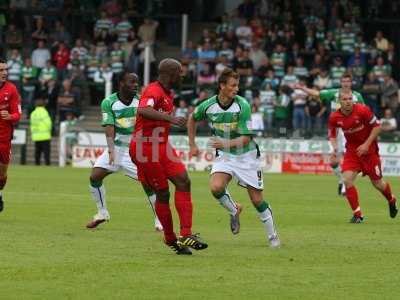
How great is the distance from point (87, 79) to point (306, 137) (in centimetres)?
915

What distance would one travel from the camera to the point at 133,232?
1700 centimetres

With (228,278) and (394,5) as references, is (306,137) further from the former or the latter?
(228,278)

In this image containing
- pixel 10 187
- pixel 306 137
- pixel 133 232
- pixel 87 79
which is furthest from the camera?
pixel 87 79

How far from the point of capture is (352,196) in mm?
19375

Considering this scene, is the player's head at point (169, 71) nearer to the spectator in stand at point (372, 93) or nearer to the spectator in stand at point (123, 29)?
the spectator in stand at point (372, 93)

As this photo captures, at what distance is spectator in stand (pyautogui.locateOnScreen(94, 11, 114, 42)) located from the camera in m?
43.4

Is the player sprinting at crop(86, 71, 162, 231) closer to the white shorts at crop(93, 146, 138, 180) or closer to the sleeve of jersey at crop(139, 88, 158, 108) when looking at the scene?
the white shorts at crop(93, 146, 138, 180)

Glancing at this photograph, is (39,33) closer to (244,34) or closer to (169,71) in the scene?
(244,34)

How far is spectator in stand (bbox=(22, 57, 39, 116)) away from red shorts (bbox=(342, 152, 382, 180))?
75.9ft

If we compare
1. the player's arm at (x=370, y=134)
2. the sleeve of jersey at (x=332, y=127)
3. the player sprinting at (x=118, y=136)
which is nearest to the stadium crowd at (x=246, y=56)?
the sleeve of jersey at (x=332, y=127)

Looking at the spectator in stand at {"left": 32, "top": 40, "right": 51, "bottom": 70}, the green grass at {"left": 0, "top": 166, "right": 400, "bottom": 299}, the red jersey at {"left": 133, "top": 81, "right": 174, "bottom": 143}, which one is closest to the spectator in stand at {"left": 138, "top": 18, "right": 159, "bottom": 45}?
the spectator in stand at {"left": 32, "top": 40, "right": 51, "bottom": 70}

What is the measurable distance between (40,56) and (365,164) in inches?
959

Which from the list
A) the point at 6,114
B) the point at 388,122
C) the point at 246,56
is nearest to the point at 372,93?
the point at 388,122

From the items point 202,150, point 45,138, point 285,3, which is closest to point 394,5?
point 285,3
